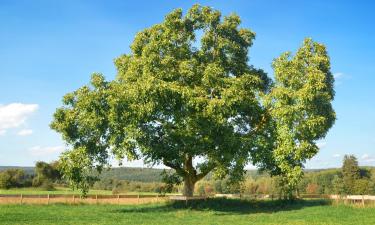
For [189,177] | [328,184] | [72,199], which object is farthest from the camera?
[328,184]

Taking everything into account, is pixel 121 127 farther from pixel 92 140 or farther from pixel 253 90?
pixel 253 90

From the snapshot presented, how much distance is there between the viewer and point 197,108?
128 feet

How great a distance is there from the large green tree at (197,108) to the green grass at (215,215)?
11.0 feet

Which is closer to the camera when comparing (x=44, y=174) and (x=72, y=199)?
(x=72, y=199)

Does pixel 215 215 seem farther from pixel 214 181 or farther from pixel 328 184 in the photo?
pixel 328 184

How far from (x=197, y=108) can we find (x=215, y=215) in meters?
9.00

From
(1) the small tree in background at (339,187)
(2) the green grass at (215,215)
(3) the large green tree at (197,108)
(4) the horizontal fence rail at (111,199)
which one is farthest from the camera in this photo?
(1) the small tree in background at (339,187)

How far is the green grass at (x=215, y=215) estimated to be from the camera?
30.8 m

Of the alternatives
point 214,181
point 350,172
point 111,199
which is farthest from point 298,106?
point 350,172

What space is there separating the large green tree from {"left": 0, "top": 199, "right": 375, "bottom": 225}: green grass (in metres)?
3.37

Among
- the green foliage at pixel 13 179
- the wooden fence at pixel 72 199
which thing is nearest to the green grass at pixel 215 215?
the wooden fence at pixel 72 199

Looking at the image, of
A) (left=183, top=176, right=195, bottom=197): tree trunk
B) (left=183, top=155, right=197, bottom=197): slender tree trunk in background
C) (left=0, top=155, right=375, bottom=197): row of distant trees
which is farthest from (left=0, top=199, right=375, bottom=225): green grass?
(left=0, top=155, right=375, bottom=197): row of distant trees

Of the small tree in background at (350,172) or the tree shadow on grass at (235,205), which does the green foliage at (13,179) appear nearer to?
the tree shadow on grass at (235,205)

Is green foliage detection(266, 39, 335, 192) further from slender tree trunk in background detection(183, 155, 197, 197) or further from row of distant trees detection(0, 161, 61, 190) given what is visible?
row of distant trees detection(0, 161, 61, 190)
